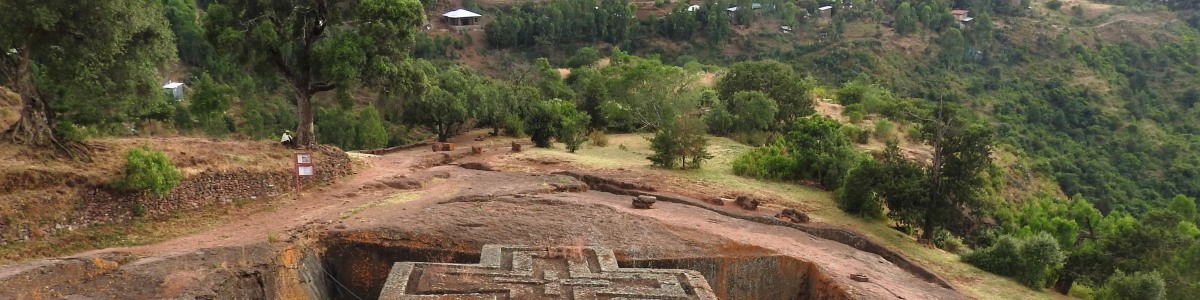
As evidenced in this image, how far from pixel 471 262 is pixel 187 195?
5.80m

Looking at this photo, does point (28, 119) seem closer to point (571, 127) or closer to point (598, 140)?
point (571, 127)

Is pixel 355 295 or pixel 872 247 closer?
pixel 355 295

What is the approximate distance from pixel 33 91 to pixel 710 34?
176 ft

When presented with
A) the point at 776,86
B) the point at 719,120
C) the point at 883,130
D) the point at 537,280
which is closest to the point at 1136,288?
the point at 537,280

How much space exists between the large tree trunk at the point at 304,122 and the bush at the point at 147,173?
4556 millimetres

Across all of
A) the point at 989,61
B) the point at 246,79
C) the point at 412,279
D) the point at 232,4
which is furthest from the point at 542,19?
the point at 412,279

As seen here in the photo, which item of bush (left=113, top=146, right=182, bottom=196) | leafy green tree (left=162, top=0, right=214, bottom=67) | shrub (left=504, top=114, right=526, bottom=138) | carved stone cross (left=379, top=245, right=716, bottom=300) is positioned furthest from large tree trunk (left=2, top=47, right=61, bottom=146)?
leafy green tree (left=162, top=0, right=214, bottom=67)

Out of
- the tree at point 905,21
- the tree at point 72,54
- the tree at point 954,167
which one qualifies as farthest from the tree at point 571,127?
the tree at point 905,21

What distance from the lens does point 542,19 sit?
59.7m

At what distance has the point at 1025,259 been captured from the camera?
13.8 m

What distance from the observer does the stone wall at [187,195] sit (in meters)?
10.7

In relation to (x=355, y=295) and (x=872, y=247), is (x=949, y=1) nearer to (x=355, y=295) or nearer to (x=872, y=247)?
(x=872, y=247)

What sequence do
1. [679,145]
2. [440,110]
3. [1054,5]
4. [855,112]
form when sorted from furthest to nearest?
[1054,5] → [855,112] → [440,110] → [679,145]

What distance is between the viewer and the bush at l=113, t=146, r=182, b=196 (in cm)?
1134
